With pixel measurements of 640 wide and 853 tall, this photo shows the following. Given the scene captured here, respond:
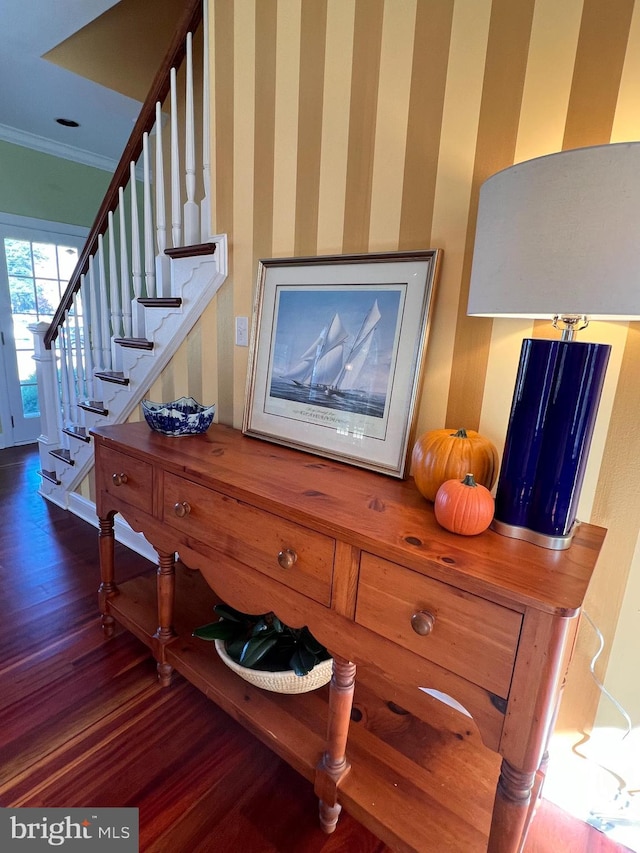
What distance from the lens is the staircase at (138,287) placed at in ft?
5.69

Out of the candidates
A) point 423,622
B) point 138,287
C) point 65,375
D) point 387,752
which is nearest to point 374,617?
point 423,622

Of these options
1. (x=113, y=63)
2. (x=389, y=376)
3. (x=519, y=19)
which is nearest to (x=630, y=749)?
(x=389, y=376)

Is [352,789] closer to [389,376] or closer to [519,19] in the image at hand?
[389,376]

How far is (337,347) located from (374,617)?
0.78 m

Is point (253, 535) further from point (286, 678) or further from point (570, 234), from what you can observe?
point (570, 234)

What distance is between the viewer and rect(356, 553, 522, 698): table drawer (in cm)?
72

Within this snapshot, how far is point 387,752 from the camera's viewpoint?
1.13 meters

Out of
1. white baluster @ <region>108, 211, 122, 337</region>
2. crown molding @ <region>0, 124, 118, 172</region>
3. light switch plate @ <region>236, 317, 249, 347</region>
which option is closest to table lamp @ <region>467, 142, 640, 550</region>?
light switch plate @ <region>236, 317, 249, 347</region>

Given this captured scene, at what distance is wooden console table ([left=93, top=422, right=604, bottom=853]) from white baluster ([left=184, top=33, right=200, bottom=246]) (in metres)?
0.88

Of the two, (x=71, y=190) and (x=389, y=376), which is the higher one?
(x=71, y=190)

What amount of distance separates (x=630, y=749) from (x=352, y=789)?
690 mm

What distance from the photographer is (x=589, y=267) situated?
25.5 inches

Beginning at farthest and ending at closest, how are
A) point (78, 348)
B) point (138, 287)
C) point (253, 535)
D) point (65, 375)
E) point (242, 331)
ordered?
point (65, 375)
point (78, 348)
point (138, 287)
point (242, 331)
point (253, 535)

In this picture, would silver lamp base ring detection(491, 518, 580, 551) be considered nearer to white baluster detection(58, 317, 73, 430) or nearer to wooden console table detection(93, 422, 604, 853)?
wooden console table detection(93, 422, 604, 853)
